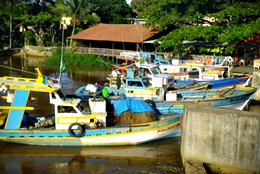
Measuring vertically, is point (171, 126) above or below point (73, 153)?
above

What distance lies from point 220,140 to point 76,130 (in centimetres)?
632

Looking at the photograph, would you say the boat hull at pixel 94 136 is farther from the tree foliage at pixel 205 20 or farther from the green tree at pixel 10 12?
the green tree at pixel 10 12

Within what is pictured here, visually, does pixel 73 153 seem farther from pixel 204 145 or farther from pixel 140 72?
pixel 140 72

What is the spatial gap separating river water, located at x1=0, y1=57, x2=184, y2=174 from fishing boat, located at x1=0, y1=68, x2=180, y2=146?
1.12 feet

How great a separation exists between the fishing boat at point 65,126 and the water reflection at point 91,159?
0.35 metres

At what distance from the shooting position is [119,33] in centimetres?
4228

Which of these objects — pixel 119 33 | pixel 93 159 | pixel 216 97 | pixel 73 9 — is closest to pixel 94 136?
pixel 93 159

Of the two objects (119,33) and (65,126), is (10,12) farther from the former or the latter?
(65,126)

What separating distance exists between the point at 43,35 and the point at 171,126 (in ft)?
125

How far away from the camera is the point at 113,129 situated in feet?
53.5

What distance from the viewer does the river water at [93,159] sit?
1482 cm

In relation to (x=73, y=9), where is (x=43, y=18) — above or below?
below

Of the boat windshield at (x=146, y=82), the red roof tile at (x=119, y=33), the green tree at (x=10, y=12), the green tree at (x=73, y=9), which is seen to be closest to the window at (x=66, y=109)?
the boat windshield at (x=146, y=82)

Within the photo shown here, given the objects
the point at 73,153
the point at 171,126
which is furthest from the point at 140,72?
the point at 73,153
